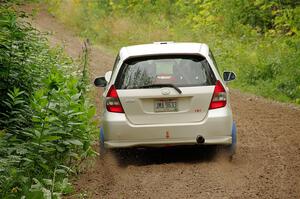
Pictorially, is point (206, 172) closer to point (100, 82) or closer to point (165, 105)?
point (165, 105)

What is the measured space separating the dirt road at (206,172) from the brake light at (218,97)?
79cm

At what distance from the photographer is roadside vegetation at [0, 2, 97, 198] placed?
7449mm

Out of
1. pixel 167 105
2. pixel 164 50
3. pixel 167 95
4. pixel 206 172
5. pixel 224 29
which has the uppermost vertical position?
pixel 164 50

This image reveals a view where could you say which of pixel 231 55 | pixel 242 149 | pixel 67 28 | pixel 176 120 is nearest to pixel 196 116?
pixel 176 120

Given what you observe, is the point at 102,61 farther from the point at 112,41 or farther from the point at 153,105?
the point at 153,105

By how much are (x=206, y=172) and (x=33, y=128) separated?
2.23 metres

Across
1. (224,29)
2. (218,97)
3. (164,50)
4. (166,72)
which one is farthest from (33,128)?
(224,29)

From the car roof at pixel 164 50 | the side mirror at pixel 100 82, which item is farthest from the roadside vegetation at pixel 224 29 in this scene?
the car roof at pixel 164 50

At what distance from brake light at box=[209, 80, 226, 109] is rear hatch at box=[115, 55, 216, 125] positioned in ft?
0.18

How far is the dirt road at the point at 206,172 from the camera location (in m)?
7.92

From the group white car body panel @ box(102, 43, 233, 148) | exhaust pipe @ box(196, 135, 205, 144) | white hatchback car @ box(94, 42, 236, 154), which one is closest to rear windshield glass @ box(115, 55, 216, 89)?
white hatchback car @ box(94, 42, 236, 154)

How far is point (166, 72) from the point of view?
30.6ft

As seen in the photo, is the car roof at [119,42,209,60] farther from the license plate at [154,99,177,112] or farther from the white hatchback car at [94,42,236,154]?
the license plate at [154,99,177,112]

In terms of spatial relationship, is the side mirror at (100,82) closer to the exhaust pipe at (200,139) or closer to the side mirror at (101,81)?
the side mirror at (101,81)
